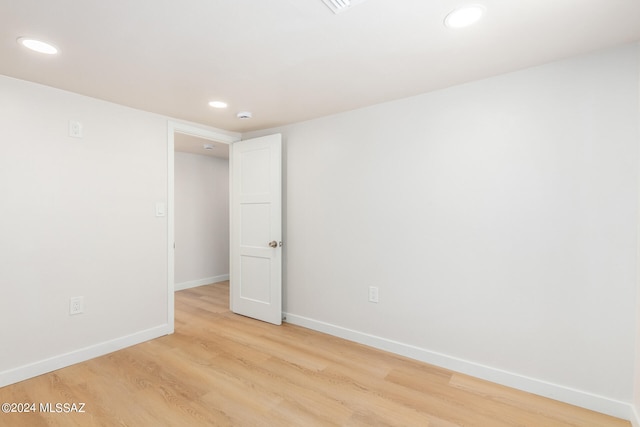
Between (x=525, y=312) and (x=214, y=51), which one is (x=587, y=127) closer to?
(x=525, y=312)

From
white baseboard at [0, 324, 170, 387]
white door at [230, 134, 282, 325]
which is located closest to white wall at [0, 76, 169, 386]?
white baseboard at [0, 324, 170, 387]

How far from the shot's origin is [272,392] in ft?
6.71

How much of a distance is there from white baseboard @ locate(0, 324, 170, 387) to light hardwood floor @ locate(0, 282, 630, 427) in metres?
0.06

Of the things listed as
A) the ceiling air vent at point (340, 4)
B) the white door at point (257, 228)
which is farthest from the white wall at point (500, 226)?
the ceiling air vent at point (340, 4)

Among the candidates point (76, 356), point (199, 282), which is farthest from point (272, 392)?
point (199, 282)

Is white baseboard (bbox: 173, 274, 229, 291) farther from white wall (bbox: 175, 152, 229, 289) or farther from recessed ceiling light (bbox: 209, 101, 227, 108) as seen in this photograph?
recessed ceiling light (bbox: 209, 101, 227, 108)

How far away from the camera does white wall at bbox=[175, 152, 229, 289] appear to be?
192 inches

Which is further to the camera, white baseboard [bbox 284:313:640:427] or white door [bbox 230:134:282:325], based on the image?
white door [bbox 230:134:282:325]

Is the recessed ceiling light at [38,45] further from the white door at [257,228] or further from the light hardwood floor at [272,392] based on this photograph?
the light hardwood floor at [272,392]

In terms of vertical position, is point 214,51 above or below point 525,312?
above

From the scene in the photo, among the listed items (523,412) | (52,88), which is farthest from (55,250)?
(523,412)

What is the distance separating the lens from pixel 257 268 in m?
3.47

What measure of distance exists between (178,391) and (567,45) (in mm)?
3323

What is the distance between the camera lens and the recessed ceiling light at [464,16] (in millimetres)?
1423
